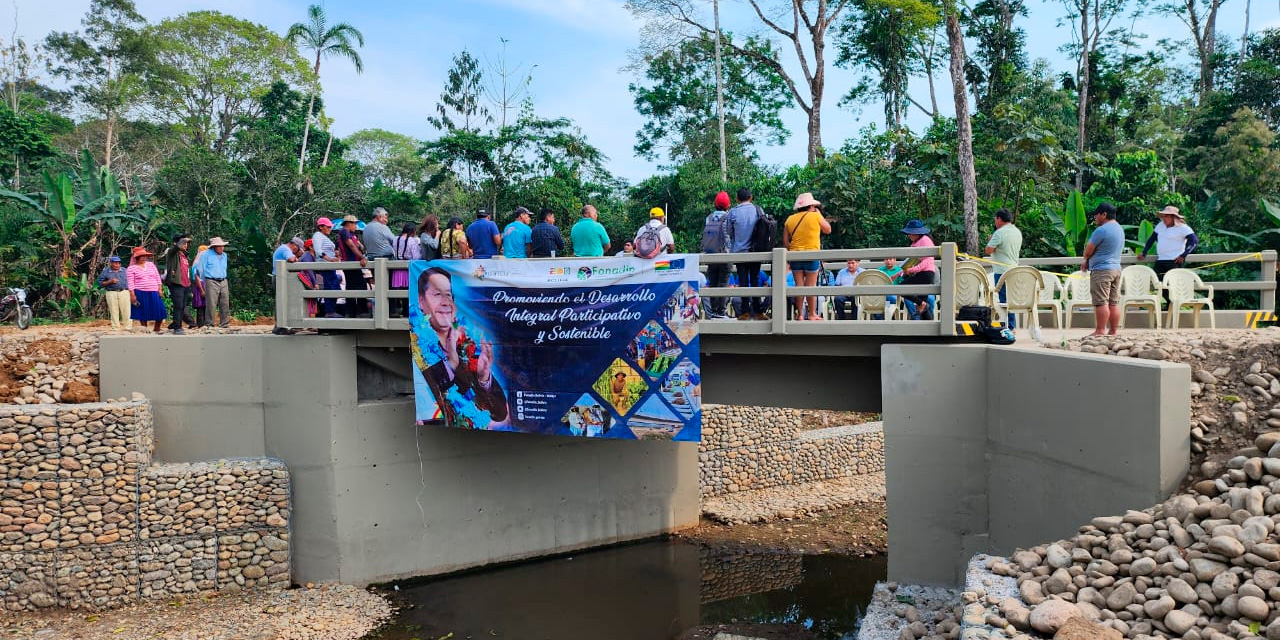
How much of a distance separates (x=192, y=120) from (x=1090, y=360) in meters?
36.3

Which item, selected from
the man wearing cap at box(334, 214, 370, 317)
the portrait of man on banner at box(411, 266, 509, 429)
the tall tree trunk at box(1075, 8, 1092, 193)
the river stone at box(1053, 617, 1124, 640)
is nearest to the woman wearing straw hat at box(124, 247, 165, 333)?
the man wearing cap at box(334, 214, 370, 317)

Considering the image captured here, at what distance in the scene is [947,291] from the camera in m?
7.91

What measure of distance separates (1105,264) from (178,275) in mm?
12797

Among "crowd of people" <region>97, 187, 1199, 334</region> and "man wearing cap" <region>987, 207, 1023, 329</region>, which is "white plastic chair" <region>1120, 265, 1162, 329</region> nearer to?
"crowd of people" <region>97, 187, 1199, 334</region>

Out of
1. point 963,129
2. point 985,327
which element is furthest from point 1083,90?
point 985,327

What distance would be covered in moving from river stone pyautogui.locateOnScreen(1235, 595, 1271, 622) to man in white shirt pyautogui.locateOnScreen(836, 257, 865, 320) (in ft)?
19.2

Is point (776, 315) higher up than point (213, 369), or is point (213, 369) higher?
point (776, 315)

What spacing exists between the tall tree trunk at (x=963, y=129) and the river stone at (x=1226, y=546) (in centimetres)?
1543

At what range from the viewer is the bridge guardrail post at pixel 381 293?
35.2 feet

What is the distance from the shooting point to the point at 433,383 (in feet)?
34.8

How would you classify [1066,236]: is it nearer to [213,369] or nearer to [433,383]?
[433,383]

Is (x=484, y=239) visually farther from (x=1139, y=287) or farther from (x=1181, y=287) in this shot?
(x=1181, y=287)

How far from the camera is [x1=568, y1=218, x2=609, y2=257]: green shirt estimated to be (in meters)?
10.6

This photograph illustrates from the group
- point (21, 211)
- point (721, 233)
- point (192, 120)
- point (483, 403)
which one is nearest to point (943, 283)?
point (721, 233)
